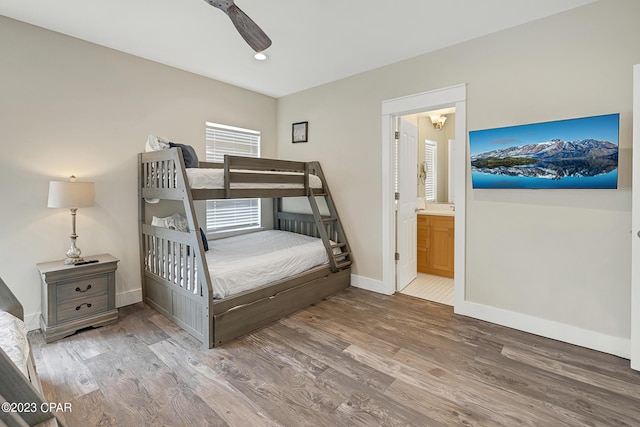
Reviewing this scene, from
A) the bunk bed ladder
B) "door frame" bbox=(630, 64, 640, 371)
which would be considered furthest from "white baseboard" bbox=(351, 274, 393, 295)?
"door frame" bbox=(630, 64, 640, 371)

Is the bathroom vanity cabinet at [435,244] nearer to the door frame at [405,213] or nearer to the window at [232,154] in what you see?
the door frame at [405,213]

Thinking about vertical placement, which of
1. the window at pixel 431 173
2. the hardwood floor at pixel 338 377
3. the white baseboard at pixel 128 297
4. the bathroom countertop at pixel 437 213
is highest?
the window at pixel 431 173

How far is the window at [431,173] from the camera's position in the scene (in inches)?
195

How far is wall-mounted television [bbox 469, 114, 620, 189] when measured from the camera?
2193mm

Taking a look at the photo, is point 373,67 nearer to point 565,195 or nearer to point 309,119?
point 309,119

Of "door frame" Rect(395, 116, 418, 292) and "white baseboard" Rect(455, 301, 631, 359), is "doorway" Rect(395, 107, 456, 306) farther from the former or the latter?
"white baseboard" Rect(455, 301, 631, 359)

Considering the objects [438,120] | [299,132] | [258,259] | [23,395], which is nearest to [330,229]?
[258,259]

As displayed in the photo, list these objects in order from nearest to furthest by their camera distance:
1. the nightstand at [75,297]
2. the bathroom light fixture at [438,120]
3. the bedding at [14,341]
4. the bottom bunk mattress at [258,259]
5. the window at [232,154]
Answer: the bedding at [14,341] → the nightstand at [75,297] → the bottom bunk mattress at [258,259] → the window at [232,154] → the bathroom light fixture at [438,120]

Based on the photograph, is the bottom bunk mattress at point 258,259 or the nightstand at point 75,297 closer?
the nightstand at point 75,297

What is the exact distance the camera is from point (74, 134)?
283cm

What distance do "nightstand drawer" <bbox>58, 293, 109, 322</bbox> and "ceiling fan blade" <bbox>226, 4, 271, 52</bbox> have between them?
248cm

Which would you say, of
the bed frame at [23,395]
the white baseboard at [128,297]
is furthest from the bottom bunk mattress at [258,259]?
the bed frame at [23,395]

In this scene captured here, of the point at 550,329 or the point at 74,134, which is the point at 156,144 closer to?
the point at 74,134

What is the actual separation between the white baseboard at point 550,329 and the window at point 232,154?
294cm
